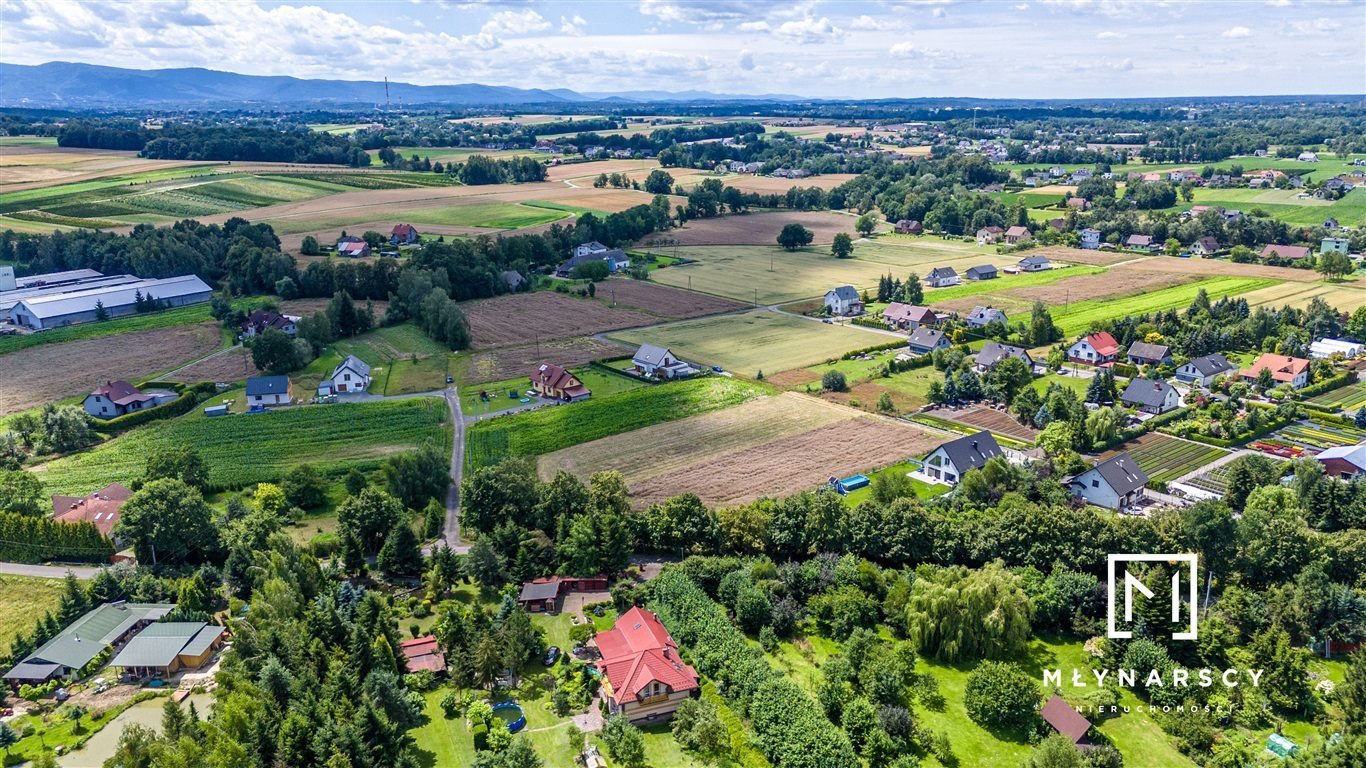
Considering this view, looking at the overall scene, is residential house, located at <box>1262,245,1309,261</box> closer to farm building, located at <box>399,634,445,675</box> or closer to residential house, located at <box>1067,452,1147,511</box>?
residential house, located at <box>1067,452,1147,511</box>

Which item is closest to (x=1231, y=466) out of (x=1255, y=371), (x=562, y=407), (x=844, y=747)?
(x=1255, y=371)

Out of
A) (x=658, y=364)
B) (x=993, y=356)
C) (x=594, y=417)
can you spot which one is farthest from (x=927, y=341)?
(x=594, y=417)

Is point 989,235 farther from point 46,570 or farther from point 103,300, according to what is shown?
point 46,570

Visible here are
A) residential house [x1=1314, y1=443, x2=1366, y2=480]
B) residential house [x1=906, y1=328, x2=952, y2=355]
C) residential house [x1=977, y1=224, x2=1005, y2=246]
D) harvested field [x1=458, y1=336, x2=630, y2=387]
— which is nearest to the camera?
residential house [x1=1314, y1=443, x2=1366, y2=480]

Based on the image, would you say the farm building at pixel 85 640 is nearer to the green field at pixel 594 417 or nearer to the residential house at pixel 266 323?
the green field at pixel 594 417

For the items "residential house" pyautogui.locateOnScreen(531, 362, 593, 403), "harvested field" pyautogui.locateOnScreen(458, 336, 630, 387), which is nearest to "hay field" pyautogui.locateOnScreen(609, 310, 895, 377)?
"harvested field" pyautogui.locateOnScreen(458, 336, 630, 387)

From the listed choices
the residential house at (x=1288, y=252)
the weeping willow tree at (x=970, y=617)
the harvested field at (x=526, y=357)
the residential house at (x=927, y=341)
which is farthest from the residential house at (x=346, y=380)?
the residential house at (x=1288, y=252)

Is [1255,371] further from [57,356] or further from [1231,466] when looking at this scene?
[57,356]
